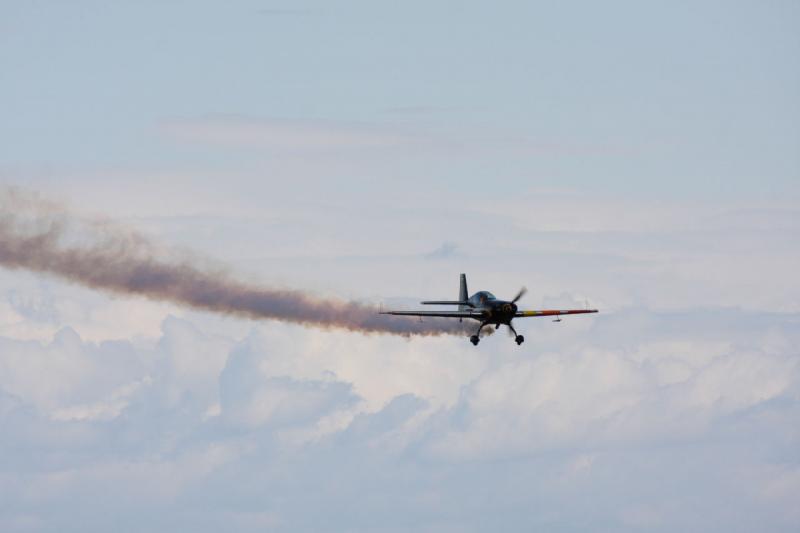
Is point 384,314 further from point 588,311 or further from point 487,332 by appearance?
point 588,311

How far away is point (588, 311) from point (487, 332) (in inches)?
540

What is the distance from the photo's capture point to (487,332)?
18312 cm

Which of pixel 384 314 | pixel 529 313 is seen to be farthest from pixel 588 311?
pixel 384 314

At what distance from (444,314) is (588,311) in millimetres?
17422

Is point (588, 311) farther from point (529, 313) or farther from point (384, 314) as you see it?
point (384, 314)

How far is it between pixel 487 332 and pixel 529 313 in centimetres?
467

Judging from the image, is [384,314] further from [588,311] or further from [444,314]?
[588,311]

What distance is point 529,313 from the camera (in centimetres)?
18262

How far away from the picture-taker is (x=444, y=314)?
182875 millimetres

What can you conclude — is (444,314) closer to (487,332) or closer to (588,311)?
(487,332)

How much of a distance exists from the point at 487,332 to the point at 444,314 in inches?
186

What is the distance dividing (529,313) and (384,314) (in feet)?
48.6

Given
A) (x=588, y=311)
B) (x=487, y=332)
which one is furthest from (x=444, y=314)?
(x=588, y=311)

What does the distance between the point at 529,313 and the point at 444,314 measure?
858 cm
